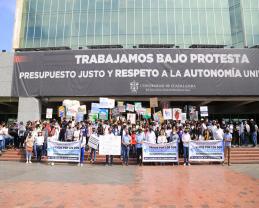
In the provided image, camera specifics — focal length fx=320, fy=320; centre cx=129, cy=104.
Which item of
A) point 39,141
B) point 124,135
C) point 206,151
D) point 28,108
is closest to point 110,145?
point 124,135

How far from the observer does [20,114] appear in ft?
80.5

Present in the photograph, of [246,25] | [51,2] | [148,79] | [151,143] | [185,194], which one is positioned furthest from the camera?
[51,2]

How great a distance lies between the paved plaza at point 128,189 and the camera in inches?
302

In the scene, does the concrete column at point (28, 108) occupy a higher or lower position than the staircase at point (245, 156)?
higher

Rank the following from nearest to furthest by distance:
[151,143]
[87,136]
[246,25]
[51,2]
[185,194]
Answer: [185,194], [151,143], [87,136], [246,25], [51,2]

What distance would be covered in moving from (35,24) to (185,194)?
91.6 ft

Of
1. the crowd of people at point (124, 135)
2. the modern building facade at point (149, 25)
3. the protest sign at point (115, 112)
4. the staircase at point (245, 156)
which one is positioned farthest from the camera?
the modern building facade at point (149, 25)

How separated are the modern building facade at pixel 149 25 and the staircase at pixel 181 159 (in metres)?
11.3

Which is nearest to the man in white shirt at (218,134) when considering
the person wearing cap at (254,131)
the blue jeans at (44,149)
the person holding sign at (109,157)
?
the person wearing cap at (254,131)

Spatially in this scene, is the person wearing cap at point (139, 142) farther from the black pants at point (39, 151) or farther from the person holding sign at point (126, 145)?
the black pants at point (39, 151)

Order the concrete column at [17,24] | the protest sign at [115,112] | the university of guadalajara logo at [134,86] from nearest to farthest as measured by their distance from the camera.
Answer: the protest sign at [115,112] → the university of guadalajara logo at [134,86] → the concrete column at [17,24]

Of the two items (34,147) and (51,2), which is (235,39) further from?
(34,147)

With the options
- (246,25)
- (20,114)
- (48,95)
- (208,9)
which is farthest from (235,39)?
(20,114)

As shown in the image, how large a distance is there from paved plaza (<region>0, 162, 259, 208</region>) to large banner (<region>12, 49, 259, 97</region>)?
38.1 feet
